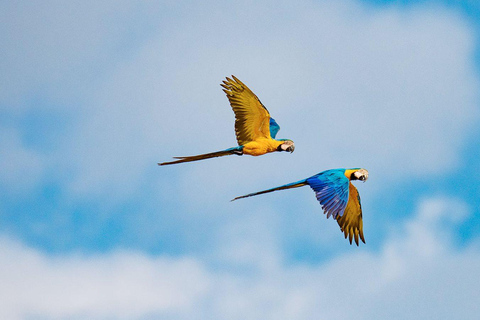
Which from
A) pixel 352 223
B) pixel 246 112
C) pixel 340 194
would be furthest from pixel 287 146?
pixel 352 223

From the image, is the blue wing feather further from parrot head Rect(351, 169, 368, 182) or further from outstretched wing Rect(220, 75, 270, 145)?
parrot head Rect(351, 169, 368, 182)

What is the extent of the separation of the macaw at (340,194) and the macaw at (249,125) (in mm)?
1112

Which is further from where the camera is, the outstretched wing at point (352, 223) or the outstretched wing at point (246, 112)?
the outstretched wing at point (352, 223)

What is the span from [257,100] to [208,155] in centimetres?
160

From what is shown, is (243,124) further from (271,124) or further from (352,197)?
(352,197)

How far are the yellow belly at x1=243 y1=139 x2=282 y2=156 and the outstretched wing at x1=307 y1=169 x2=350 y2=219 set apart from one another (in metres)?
1.31

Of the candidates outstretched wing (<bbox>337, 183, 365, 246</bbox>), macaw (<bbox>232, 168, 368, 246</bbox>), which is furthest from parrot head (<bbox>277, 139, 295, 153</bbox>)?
outstretched wing (<bbox>337, 183, 365, 246</bbox>)

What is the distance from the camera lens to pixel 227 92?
59.8ft

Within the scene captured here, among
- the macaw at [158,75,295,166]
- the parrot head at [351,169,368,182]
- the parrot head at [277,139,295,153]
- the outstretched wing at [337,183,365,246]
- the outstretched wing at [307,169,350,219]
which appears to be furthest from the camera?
the outstretched wing at [337,183,365,246]

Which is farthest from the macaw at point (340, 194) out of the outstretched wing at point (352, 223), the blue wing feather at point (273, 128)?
the blue wing feather at point (273, 128)

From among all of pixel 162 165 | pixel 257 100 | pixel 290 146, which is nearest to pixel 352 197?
pixel 290 146

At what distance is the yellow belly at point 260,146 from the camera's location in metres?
18.4

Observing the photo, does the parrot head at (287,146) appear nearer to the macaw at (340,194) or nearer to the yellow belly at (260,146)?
the yellow belly at (260,146)

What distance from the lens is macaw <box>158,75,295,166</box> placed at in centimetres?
1817
